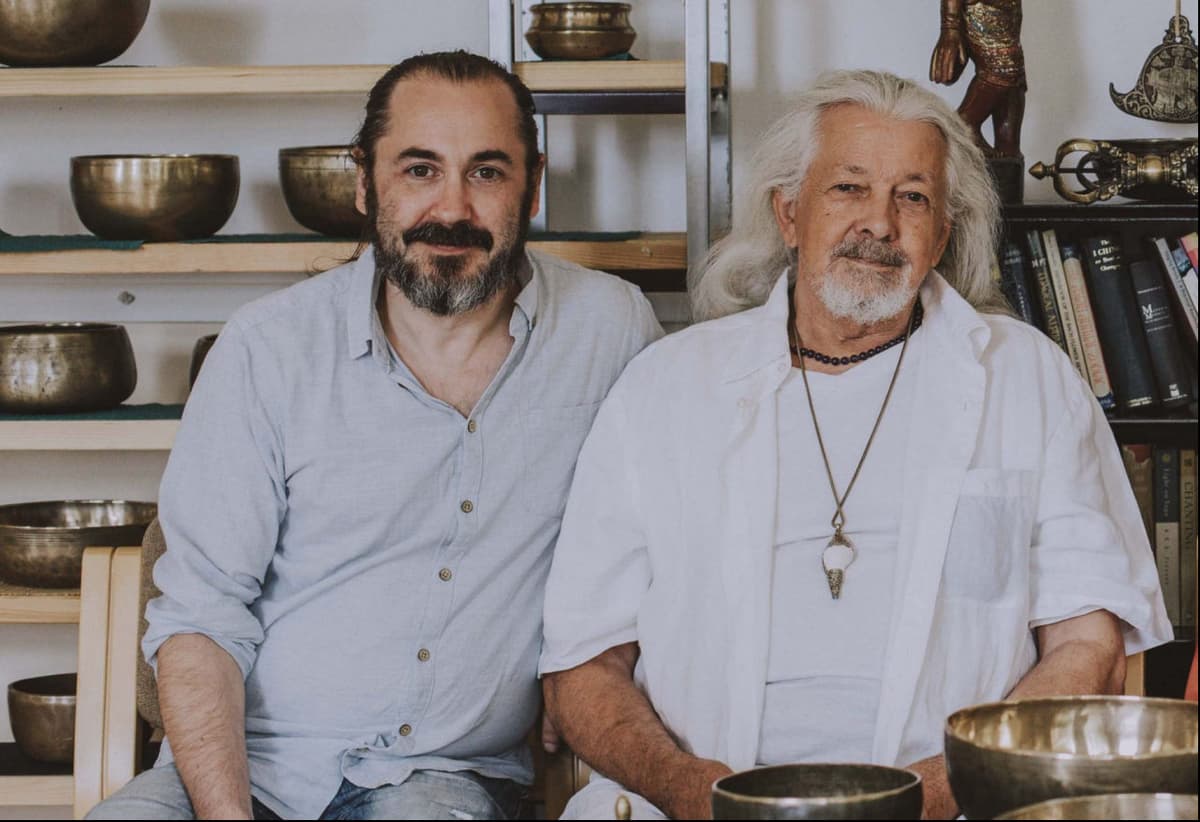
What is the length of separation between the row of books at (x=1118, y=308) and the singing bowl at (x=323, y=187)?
40.3 inches

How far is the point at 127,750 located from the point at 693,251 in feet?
3.72

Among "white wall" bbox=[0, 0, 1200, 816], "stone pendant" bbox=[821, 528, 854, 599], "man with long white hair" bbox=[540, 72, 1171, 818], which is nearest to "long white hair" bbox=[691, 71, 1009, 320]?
"man with long white hair" bbox=[540, 72, 1171, 818]

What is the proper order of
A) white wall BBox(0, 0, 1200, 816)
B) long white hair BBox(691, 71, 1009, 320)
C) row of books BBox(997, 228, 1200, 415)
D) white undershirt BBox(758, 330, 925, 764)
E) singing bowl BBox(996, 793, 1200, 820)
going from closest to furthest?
singing bowl BBox(996, 793, 1200, 820) < white undershirt BBox(758, 330, 925, 764) < long white hair BBox(691, 71, 1009, 320) < row of books BBox(997, 228, 1200, 415) < white wall BBox(0, 0, 1200, 816)

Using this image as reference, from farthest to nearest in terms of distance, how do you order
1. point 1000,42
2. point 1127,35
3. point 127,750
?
point 1127,35, point 1000,42, point 127,750

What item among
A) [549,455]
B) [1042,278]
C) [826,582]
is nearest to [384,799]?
[549,455]

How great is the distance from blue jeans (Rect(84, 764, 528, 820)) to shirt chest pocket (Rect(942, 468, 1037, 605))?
61 cm

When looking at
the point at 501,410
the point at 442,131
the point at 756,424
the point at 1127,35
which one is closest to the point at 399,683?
the point at 501,410

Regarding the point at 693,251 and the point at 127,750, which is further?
the point at 693,251

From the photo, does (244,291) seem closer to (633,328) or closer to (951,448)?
(633,328)

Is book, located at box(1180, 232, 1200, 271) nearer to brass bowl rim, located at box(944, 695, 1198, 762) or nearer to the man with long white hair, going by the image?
the man with long white hair

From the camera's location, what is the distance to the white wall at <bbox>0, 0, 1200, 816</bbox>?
114 inches

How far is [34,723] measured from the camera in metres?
2.64

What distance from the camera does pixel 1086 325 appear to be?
2543 mm

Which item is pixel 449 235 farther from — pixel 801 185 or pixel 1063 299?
pixel 1063 299
